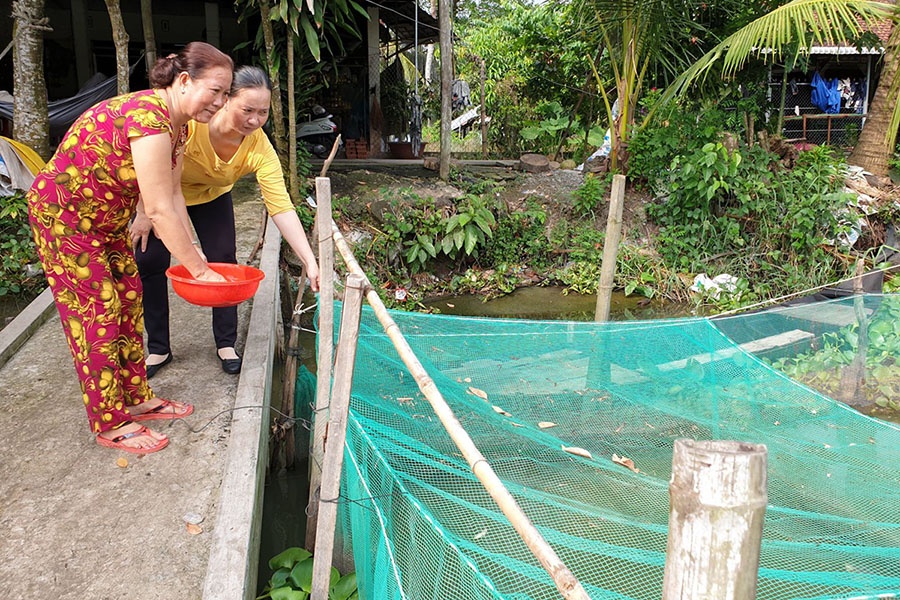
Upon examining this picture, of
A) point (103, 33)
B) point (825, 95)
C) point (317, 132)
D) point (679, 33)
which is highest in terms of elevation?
point (103, 33)

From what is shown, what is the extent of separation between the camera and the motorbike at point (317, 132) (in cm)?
964

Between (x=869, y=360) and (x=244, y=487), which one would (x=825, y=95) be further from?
(x=244, y=487)

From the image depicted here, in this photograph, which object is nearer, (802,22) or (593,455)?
(593,455)

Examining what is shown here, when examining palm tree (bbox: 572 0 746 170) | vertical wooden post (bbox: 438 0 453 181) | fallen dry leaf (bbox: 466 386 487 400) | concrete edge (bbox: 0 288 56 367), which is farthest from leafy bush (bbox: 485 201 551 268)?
fallen dry leaf (bbox: 466 386 487 400)

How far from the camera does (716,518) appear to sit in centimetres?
87

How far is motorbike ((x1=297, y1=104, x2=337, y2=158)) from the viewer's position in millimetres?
9641

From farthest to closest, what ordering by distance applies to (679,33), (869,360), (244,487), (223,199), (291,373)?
(679,33) → (869,360) → (291,373) → (223,199) → (244,487)

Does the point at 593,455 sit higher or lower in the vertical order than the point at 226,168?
lower

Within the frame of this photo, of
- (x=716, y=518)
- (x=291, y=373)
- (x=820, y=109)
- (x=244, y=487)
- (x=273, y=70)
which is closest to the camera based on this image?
(x=716, y=518)

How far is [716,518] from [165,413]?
2.53m

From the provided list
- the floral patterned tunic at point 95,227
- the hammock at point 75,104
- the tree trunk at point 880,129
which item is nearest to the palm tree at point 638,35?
the tree trunk at point 880,129

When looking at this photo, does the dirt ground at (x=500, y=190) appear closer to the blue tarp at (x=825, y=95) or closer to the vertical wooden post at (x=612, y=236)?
the vertical wooden post at (x=612, y=236)

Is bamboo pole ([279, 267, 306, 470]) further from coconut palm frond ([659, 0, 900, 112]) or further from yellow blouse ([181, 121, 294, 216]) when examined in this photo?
coconut palm frond ([659, 0, 900, 112])

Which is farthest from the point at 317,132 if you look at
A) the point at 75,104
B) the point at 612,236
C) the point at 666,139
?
the point at 612,236
